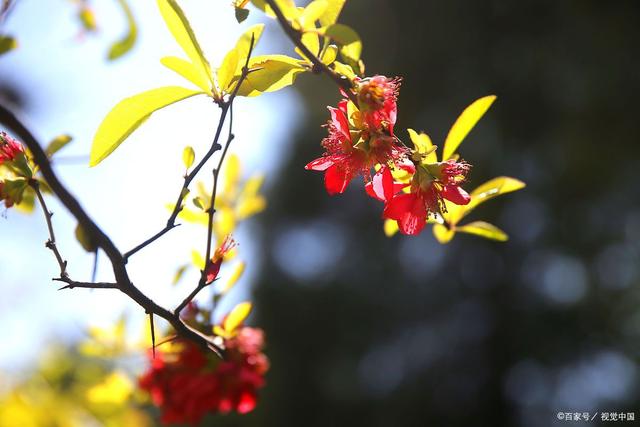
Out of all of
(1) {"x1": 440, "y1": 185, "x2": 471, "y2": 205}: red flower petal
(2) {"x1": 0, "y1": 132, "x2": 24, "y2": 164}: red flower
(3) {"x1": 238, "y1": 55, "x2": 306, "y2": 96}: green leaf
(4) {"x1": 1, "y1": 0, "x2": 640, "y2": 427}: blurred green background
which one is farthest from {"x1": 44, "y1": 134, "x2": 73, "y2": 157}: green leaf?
(4) {"x1": 1, "y1": 0, "x2": 640, "y2": 427}: blurred green background

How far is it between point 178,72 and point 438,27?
13.8 feet

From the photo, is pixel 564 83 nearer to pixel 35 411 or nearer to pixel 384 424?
pixel 384 424

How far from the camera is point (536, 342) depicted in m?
3.72

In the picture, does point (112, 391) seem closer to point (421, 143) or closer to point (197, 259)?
point (197, 259)

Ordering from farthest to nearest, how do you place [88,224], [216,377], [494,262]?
1. [494,262]
2. [216,377]
3. [88,224]

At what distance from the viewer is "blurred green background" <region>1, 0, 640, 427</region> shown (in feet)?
11.7

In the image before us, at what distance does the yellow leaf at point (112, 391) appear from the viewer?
0.62 m

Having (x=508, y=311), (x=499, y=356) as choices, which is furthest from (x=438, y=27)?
(x=499, y=356)

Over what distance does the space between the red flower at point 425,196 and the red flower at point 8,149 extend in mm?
230

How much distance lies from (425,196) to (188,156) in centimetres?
16

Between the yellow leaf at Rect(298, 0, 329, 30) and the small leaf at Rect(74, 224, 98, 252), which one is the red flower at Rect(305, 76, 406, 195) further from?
the small leaf at Rect(74, 224, 98, 252)

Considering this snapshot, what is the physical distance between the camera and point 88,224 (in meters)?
0.27

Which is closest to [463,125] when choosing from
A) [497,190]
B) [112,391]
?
[497,190]

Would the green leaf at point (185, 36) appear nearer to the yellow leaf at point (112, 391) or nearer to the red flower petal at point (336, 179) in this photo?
the red flower petal at point (336, 179)
